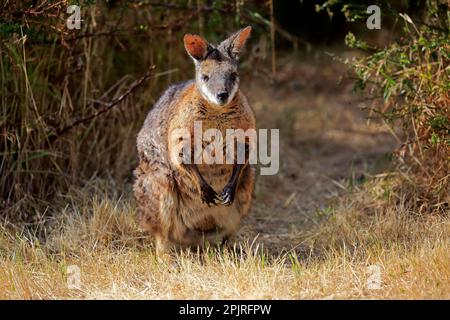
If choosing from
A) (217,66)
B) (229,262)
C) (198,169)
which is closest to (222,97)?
(217,66)

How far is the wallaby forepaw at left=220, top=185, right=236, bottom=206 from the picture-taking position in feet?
16.3

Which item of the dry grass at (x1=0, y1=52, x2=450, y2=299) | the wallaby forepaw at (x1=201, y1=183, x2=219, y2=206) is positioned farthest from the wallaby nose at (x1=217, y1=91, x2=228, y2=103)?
the dry grass at (x1=0, y1=52, x2=450, y2=299)

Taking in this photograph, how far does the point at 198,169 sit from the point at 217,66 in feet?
A: 2.32

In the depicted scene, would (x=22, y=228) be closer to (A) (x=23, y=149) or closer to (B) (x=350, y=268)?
(A) (x=23, y=149)

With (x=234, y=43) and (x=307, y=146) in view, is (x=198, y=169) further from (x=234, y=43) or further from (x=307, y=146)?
(x=307, y=146)

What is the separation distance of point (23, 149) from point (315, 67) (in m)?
5.13

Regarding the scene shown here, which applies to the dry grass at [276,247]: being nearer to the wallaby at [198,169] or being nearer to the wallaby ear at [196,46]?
the wallaby at [198,169]

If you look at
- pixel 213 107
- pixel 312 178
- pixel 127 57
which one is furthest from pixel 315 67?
pixel 213 107

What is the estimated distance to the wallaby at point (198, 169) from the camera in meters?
4.92

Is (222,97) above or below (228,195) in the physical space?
above

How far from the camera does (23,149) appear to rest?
5863mm

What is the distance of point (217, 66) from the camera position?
4883 mm

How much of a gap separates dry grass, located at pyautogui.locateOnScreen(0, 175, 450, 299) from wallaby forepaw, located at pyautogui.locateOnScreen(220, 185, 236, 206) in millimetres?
325

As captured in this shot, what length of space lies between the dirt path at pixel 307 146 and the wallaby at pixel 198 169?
1.96 feet
